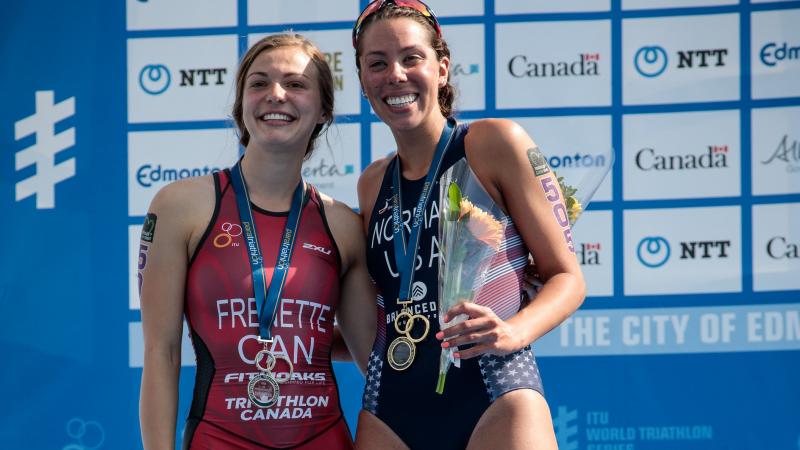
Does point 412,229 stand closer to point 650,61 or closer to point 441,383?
point 441,383

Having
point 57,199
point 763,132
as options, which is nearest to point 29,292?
point 57,199

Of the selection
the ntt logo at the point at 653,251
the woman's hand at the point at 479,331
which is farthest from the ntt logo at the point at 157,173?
the woman's hand at the point at 479,331

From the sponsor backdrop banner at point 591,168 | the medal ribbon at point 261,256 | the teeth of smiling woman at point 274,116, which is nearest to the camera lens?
the medal ribbon at point 261,256

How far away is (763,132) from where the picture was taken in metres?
4.21

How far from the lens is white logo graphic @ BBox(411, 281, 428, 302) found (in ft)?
6.98

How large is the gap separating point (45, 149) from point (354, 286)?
2.63m

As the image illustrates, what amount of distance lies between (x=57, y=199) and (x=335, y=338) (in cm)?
243

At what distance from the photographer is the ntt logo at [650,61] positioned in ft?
13.8

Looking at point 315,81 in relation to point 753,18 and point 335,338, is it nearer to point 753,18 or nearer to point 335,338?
point 335,338

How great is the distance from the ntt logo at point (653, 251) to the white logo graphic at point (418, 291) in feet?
7.67

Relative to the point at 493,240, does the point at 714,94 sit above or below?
above

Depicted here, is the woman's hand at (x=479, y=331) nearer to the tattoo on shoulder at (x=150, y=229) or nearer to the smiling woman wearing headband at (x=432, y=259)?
the smiling woman wearing headband at (x=432, y=259)

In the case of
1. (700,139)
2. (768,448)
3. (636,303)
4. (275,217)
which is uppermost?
(700,139)

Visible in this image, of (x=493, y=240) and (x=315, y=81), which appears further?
(x=315, y=81)
